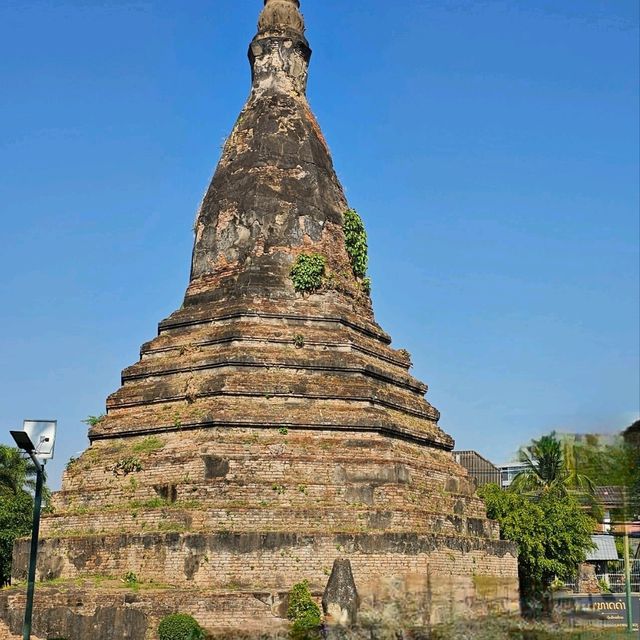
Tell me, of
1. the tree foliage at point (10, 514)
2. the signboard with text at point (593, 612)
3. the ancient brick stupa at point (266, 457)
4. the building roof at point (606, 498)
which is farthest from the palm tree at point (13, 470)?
the building roof at point (606, 498)

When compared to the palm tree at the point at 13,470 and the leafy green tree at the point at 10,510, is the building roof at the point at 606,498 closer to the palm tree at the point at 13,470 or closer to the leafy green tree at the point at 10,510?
the leafy green tree at the point at 10,510

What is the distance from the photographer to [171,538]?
2009cm

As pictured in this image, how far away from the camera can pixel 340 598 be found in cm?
1906

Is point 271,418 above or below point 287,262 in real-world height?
below

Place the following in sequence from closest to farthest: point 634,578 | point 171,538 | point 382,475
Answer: point 171,538
point 382,475
point 634,578

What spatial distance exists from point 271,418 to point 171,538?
12.4 feet

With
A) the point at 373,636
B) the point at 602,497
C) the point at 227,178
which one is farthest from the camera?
the point at 227,178

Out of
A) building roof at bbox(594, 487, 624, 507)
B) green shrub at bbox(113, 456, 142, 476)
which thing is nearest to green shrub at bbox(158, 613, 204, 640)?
green shrub at bbox(113, 456, 142, 476)

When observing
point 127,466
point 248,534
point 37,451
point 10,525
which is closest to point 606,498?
point 248,534

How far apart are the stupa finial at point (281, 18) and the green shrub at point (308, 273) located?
26.3 feet

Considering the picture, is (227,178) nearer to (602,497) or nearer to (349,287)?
(349,287)

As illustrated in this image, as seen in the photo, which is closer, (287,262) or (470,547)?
(470,547)

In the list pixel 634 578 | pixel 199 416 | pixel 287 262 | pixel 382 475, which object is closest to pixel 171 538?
pixel 199 416

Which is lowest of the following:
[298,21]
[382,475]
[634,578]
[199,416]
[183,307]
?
[634,578]
